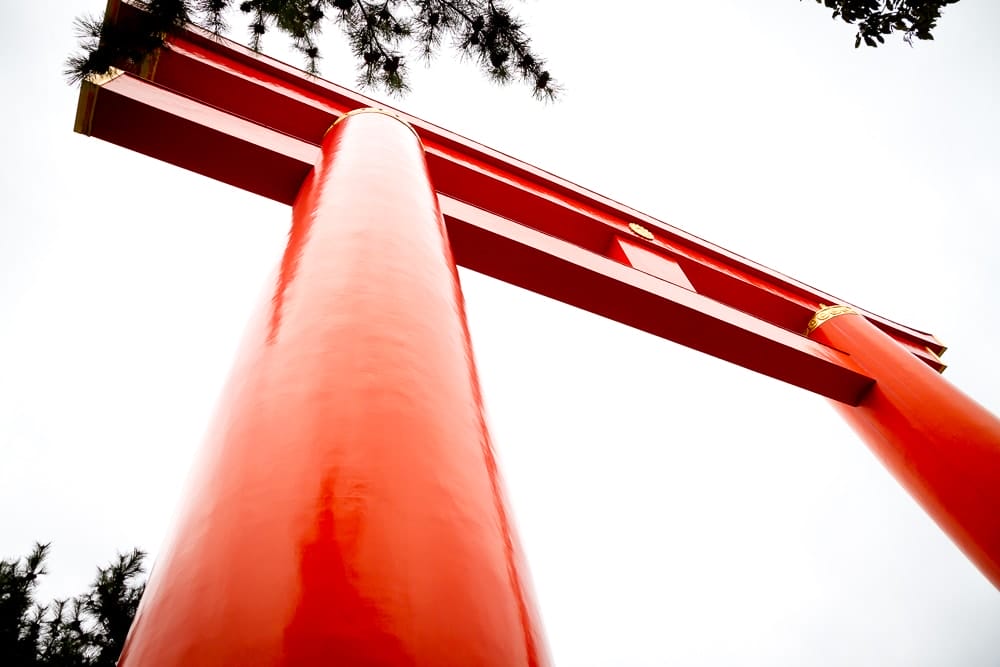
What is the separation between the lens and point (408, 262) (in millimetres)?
1254

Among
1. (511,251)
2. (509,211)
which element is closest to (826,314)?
(509,211)

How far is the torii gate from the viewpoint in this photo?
1.92 feet

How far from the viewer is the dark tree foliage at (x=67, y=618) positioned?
12.8 ft

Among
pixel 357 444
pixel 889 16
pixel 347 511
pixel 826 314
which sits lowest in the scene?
pixel 347 511

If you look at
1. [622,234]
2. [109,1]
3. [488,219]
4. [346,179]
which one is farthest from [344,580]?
[622,234]

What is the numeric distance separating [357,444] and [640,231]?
4.14 meters

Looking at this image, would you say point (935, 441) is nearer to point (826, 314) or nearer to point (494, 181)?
point (826, 314)

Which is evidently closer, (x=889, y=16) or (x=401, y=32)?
(x=889, y=16)

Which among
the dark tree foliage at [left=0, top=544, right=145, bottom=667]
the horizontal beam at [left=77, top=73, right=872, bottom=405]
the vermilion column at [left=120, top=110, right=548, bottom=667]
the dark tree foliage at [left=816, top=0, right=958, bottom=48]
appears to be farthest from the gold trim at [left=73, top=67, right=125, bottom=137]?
the dark tree foliage at [left=0, top=544, right=145, bottom=667]

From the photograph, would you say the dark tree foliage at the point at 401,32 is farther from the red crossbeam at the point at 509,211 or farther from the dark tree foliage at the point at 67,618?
the dark tree foliage at the point at 67,618

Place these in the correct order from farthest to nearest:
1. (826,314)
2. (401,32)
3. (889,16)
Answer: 1. (826,314)
2. (401,32)
3. (889,16)

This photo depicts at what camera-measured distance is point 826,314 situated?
4430mm

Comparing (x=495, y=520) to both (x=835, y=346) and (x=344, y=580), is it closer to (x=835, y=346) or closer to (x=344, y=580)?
(x=344, y=580)


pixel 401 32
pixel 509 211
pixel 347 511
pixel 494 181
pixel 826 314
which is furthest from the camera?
pixel 826 314
